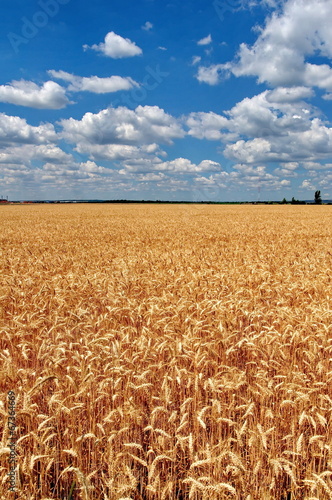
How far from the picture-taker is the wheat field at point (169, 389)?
256cm

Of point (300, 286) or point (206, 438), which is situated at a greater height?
point (300, 286)

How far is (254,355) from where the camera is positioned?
4438 mm

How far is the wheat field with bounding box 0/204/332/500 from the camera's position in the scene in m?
2.56

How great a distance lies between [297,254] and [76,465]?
454 inches

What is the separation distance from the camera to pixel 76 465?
2.78m

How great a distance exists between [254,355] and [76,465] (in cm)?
253

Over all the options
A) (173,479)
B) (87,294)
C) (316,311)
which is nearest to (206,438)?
(173,479)

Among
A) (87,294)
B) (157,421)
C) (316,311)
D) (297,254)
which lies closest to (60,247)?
(87,294)

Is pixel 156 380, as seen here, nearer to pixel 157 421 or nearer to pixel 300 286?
pixel 157 421

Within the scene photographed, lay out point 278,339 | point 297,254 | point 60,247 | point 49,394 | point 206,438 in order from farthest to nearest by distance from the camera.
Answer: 1. point 60,247
2. point 297,254
3. point 278,339
4. point 49,394
5. point 206,438

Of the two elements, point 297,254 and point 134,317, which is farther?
point 297,254

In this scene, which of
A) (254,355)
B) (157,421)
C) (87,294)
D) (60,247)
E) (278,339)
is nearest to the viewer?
(157,421)

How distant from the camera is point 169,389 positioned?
338 centimetres

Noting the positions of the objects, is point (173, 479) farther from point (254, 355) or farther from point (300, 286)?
point (300, 286)
